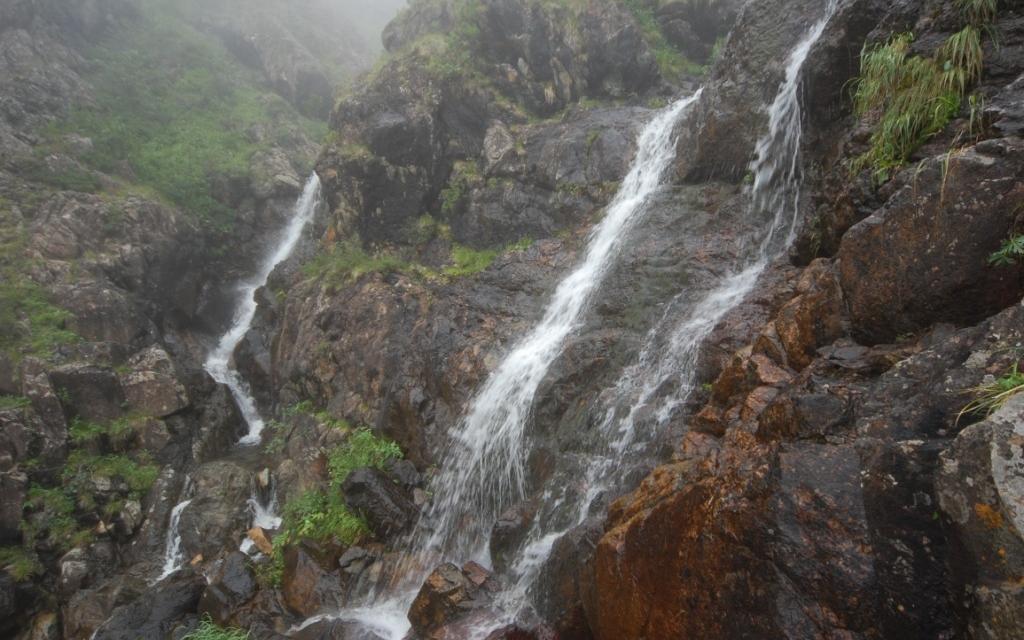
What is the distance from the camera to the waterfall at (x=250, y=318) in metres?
15.8

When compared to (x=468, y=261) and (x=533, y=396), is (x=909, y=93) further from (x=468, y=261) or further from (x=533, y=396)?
(x=468, y=261)


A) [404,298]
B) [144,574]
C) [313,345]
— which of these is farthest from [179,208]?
[144,574]

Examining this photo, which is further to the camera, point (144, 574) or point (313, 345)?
point (313, 345)

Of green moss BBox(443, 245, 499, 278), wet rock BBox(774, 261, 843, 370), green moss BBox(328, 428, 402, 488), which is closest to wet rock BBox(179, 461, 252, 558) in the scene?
green moss BBox(328, 428, 402, 488)

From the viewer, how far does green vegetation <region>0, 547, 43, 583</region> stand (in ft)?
33.0

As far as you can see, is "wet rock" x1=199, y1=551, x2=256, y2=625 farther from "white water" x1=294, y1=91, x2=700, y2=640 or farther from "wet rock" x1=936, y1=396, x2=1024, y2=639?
"wet rock" x1=936, y1=396, x2=1024, y2=639

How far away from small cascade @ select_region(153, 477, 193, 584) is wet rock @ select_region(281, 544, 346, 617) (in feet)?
10.7

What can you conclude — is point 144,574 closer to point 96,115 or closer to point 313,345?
point 313,345

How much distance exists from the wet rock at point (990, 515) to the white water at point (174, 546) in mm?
12365

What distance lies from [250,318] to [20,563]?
31.5 feet

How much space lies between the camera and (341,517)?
957cm

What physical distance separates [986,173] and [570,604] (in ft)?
17.2

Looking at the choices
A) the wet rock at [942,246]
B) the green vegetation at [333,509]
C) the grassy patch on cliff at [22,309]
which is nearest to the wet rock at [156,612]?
the green vegetation at [333,509]

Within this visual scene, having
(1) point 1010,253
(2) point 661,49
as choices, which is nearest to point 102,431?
(1) point 1010,253
